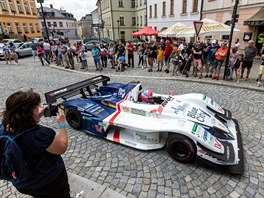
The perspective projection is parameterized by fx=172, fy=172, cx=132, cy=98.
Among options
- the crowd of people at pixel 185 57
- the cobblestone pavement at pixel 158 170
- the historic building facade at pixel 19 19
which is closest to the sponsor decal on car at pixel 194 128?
the cobblestone pavement at pixel 158 170

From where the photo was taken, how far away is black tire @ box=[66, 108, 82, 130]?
4.00 meters

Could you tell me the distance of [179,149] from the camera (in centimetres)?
307

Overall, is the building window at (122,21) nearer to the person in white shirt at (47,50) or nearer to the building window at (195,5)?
the building window at (195,5)

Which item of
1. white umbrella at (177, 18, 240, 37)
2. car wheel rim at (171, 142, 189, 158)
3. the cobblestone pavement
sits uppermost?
white umbrella at (177, 18, 240, 37)

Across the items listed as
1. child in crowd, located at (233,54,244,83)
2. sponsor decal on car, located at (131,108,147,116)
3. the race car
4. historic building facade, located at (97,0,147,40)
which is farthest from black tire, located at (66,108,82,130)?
historic building facade, located at (97,0,147,40)

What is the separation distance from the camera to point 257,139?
12.0ft

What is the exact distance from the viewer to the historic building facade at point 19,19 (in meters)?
29.2

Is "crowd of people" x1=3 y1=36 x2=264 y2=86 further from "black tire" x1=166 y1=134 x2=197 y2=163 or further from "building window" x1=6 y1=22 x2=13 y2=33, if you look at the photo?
"building window" x1=6 y1=22 x2=13 y2=33

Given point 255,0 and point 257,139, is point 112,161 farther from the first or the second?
point 255,0

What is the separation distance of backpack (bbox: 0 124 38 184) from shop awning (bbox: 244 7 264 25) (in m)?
13.6

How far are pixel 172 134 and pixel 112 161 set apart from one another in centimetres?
121

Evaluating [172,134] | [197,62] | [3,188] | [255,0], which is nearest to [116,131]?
[172,134]

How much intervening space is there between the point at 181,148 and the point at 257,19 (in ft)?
39.5

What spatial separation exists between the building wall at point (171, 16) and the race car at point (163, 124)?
17.4 m
